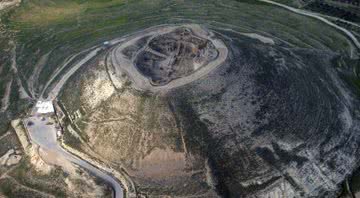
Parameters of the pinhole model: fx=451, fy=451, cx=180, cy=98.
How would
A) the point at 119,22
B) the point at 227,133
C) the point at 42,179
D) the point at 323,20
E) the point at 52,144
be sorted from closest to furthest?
the point at 42,179 → the point at 227,133 → the point at 52,144 → the point at 323,20 → the point at 119,22

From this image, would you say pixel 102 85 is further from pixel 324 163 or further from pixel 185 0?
pixel 185 0

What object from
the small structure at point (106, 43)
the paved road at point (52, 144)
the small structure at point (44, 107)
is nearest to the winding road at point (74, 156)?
the paved road at point (52, 144)

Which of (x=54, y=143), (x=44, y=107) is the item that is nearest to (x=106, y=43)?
(x=44, y=107)

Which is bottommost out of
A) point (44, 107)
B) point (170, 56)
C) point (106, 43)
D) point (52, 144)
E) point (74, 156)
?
point (74, 156)

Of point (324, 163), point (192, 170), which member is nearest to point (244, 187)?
point (192, 170)

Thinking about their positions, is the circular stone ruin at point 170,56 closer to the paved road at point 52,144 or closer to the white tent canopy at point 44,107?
the paved road at point 52,144

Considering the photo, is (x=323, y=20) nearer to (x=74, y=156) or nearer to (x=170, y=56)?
(x=170, y=56)
